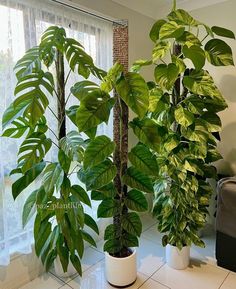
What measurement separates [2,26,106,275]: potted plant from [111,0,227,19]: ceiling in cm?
122

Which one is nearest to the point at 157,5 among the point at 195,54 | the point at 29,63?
the point at 195,54

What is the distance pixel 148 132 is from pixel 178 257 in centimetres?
108

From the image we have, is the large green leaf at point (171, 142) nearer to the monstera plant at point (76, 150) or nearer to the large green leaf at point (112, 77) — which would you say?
the monstera plant at point (76, 150)

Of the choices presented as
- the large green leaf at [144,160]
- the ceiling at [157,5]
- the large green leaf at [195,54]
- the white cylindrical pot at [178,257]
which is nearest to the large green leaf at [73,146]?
the large green leaf at [144,160]

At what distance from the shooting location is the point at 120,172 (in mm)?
1715

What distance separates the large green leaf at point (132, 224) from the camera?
175 cm


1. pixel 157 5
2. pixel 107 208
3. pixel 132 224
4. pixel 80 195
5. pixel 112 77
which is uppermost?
pixel 157 5

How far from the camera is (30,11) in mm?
1662

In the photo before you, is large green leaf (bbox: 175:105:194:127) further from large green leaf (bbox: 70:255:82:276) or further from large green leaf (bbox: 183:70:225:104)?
large green leaf (bbox: 70:255:82:276)

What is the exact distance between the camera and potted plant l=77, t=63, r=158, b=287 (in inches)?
55.4

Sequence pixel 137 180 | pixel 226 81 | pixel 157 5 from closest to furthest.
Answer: pixel 137 180 < pixel 226 81 < pixel 157 5

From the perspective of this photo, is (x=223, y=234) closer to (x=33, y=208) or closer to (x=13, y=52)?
(x=33, y=208)

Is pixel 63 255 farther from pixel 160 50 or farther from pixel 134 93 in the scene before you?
pixel 160 50

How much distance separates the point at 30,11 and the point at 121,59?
68 centimetres
